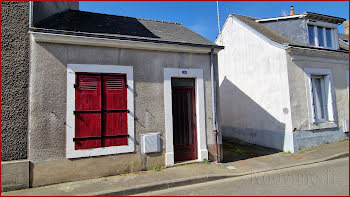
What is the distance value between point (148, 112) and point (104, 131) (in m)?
1.22

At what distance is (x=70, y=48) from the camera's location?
5.14 meters

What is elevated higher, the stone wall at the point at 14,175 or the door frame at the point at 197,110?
the door frame at the point at 197,110

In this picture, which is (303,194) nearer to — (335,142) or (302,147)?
(302,147)

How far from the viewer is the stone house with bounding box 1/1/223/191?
184 inches

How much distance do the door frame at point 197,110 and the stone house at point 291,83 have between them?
360cm

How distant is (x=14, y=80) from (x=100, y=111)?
6.37ft

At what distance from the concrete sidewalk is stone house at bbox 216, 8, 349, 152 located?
1059 millimetres

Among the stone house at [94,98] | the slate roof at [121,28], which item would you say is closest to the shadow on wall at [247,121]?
the stone house at [94,98]

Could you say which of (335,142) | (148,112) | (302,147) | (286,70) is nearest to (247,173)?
(148,112)

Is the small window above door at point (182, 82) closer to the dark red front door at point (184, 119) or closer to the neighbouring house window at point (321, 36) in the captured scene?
the dark red front door at point (184, 119)

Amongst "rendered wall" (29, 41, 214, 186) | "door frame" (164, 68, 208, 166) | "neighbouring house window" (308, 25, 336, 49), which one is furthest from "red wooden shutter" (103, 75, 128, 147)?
"neighbouring house window" (308, 25, 336, 49)

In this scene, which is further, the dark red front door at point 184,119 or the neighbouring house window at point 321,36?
the neighbouring house window at point 321,36

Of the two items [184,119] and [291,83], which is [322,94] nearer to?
[291,83]

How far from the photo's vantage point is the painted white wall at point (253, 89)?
794cm
